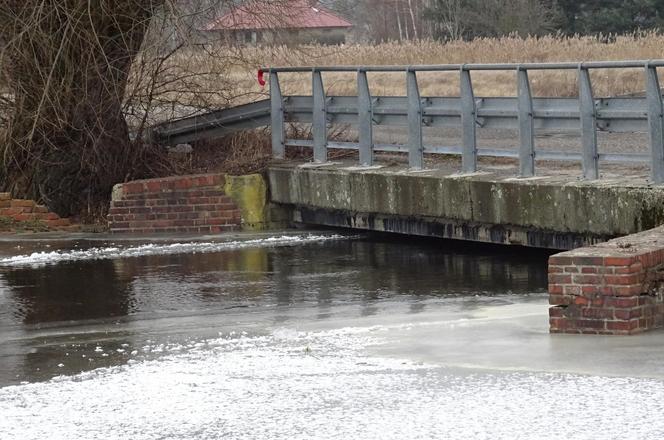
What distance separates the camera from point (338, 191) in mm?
14914

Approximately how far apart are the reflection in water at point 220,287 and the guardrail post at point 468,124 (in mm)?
960

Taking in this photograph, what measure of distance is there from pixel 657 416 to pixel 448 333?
257 cm

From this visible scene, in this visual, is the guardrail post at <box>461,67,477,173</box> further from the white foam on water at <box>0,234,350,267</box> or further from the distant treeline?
the distant treeline

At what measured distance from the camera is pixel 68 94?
15820 millimetres

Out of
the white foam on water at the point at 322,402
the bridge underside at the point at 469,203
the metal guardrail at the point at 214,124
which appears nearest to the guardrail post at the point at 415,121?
the bridge underside at the point at 469,203

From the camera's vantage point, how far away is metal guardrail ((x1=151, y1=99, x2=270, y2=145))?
16.6 meters

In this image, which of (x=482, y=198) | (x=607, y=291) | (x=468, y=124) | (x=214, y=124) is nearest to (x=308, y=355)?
(x=607, y=291)

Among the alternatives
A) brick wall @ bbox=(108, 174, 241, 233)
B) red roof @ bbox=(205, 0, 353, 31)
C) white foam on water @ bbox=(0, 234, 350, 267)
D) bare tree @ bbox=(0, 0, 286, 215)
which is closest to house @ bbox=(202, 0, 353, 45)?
red roof @ bbox=(205, 0, 353, 31)

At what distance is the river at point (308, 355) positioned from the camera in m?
6.44

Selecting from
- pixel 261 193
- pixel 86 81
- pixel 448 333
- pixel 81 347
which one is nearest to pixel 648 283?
pixel 448 333

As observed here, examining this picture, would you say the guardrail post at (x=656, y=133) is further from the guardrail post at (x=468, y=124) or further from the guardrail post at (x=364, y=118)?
the guardrail post at (x=364, y=118)

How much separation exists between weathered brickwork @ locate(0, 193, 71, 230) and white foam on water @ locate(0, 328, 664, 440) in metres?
8.26

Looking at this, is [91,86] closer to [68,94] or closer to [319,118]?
[68,94]

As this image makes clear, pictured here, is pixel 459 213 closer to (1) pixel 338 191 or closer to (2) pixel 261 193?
(1) pixel 338 191
